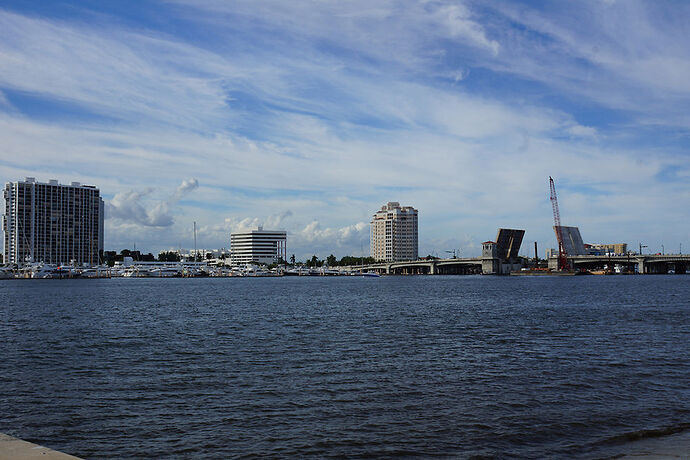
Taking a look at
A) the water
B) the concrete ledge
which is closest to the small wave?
the water

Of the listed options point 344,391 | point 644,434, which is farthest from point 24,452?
point 644,434

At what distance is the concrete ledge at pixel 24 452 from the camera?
1112 cm

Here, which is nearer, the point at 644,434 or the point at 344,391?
the point at 644,434

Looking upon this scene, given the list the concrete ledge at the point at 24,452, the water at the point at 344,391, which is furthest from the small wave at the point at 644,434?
the concrete ledge at the point at 24,452

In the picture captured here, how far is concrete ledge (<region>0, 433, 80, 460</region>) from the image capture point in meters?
11.1

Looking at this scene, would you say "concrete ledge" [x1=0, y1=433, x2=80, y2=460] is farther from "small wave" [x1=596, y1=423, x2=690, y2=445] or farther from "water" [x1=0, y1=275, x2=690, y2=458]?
"small wave" [x1=596, y1=423, x2=690, y2=445]

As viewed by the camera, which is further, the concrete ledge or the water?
the water

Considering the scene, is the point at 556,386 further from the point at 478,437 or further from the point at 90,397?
the point at 90,397

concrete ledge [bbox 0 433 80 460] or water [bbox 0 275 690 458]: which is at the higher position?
concrete ledge [bbox 0 433 80 460]

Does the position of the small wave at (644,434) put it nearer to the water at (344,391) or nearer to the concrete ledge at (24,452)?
the water at (344,391)

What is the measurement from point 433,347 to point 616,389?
14.3m

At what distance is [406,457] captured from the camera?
1702 centimetres

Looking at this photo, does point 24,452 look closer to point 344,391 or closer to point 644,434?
point 344,391

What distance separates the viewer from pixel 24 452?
38.0 feet
